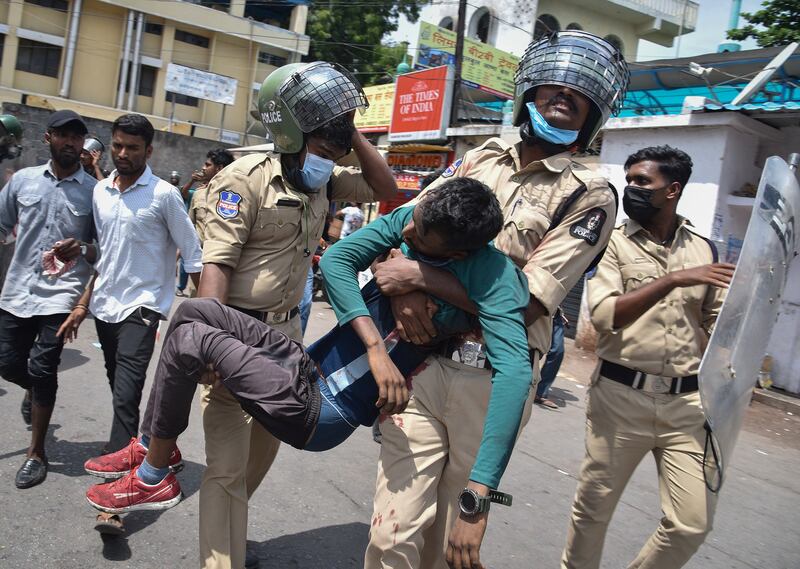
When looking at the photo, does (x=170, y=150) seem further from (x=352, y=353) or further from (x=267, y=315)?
(x=352, y=353)

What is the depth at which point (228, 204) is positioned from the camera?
8.71ft

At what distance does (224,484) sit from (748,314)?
78.6 inches

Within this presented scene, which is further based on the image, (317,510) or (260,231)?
(317,510)

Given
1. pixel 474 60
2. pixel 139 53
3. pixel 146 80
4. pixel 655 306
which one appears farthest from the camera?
pixel 146 80

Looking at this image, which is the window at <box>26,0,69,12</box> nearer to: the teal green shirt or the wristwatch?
the teal green shirt

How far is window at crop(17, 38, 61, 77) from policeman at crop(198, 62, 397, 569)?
31.5 m

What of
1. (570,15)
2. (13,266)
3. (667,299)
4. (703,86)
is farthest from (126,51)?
(667,299)

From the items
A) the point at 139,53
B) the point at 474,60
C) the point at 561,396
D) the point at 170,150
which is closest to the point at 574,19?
the point at 474,60

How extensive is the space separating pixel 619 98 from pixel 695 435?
1412 mm

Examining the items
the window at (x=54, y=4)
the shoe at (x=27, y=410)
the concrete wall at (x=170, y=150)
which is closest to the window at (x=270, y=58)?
the window at (x=54, y=4)

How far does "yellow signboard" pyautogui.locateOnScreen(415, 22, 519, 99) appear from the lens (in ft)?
50.3

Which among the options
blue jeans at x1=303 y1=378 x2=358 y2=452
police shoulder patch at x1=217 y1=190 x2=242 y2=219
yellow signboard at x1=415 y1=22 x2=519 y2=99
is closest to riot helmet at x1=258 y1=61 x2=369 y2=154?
police shoulder patch at x1=217 y1=190 x2=242 y2=219

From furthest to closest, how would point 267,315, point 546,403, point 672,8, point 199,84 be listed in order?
point 199,84, point 672,8, point 546,403, point 267,315

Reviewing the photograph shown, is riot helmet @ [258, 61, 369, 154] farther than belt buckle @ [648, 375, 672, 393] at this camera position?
No
